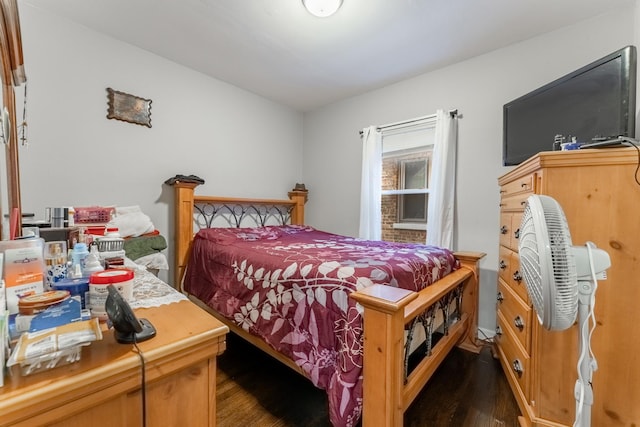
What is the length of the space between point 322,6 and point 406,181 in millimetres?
1863

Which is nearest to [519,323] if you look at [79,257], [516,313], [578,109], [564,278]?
[516,313]

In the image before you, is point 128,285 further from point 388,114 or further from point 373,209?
point 388,114

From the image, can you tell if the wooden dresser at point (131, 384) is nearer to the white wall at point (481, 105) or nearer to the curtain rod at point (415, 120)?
the white wall at point (481, 105)

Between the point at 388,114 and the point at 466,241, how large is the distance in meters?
1.56

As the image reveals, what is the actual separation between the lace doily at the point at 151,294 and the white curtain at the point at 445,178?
229 centimetres

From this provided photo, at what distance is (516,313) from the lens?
1.58 meters

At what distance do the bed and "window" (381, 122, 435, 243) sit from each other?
0.76 meters

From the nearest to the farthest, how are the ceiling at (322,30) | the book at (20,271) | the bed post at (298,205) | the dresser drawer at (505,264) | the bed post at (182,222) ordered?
1. the book at (20,271)
2. the dresser drawer at (505,264)
3. the ceiling at (322,30)
4. the bed post at (182,222)
5. the bed post at (298,205)

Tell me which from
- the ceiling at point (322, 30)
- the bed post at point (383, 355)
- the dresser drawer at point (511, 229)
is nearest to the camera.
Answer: the bed post at point (383, 355)

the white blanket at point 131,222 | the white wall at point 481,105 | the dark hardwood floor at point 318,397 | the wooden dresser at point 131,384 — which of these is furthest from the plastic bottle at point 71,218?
the white wall at point 481,105

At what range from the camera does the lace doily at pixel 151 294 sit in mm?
839

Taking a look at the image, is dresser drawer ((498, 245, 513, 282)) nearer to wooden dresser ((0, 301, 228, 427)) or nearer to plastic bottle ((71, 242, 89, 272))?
wooden dresser ((0, 301, 228, 427))

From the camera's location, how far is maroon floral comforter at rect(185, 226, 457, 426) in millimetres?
1230

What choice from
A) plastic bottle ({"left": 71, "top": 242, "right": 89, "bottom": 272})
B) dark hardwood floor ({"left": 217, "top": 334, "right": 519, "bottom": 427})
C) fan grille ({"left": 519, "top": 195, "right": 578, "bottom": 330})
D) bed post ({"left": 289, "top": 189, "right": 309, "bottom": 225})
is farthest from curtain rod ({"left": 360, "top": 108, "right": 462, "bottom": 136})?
A: plastic bottle ({"left": 71, "top": 242, "right": 89, "bottom": 272})
